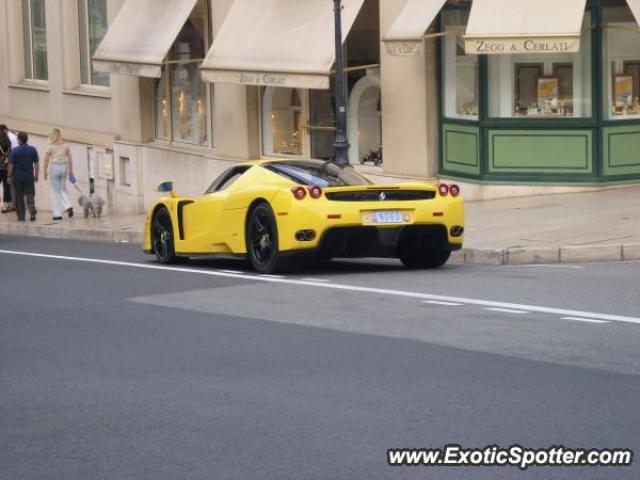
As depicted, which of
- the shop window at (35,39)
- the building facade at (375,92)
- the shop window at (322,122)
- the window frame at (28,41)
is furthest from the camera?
the window frame at (28,41)

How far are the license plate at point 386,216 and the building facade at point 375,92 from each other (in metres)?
6.65

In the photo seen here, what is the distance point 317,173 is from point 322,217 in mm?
1192

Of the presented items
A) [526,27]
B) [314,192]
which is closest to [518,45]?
[526,27]

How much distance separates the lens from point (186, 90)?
3080cm

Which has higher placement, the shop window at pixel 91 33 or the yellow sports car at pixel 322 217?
the shop window at pixel 91 33

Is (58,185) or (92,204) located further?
(92,204)

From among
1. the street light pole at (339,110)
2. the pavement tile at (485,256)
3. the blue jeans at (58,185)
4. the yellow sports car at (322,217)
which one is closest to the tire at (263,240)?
the yellow sports car at (322,217)

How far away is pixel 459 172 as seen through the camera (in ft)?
76.5

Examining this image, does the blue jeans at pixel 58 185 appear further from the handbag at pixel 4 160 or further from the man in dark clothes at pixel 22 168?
the handbag at pixel 4 160

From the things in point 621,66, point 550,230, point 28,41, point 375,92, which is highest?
point 28,41

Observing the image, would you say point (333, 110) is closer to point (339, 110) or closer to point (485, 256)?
point (339, 110)

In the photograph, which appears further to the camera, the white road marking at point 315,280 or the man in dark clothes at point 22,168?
the man in dark clothes at point 22,168

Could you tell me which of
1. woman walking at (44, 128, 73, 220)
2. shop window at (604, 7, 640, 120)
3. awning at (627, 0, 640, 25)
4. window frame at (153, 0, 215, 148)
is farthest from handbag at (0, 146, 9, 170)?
awning at (627, 0, 640, 25)

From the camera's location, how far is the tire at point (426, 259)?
1523 centimetres
